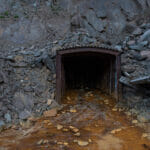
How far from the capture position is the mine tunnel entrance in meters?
6.83

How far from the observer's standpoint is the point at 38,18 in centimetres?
1112

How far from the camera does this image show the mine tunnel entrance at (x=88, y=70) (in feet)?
22.4

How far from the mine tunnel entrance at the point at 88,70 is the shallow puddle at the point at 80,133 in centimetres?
112

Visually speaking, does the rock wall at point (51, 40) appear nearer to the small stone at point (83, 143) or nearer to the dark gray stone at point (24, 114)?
the dark gray stone at point (24, 114)

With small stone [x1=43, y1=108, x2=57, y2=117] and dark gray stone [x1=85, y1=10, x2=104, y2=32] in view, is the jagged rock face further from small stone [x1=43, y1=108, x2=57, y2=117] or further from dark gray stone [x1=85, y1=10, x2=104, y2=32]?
small stone [x1=43, y1=108, x2=57, y2=117]

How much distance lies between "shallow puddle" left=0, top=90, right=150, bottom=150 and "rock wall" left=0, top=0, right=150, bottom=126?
0.77 m

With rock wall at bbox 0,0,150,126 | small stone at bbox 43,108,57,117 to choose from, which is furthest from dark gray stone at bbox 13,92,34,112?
small stone at bbox 43,108,57,117

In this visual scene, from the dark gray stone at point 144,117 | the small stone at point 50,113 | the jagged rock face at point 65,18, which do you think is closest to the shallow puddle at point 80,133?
the small stone at point 50,113

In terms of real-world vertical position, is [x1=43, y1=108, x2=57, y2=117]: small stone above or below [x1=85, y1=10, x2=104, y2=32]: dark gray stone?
below

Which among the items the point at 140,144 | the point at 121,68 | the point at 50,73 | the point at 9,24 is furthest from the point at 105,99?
the point at 9,24

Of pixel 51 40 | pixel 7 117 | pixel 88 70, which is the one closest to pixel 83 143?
pixel 7 117

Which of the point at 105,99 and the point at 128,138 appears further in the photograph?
the point at 105,99

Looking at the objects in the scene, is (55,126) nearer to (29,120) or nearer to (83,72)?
(29,120)

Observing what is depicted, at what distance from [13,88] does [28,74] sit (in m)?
1.00
